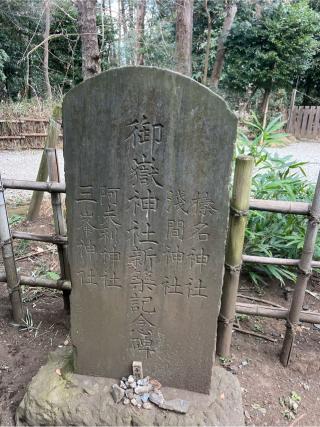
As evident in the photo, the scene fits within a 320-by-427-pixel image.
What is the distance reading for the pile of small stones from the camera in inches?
67.4

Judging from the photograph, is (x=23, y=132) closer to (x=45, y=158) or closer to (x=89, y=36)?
(x=89, y=36)

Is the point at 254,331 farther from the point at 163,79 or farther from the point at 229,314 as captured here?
the point at 163,79

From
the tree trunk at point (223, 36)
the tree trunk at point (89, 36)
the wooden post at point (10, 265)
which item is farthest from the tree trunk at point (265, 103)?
the wooden post at point (10, 265)

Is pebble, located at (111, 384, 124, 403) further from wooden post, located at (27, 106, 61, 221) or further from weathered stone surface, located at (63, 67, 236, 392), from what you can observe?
wooden post, located at (27, 106, 61, 221)

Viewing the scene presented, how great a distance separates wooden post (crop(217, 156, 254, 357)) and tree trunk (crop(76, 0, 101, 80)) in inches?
107

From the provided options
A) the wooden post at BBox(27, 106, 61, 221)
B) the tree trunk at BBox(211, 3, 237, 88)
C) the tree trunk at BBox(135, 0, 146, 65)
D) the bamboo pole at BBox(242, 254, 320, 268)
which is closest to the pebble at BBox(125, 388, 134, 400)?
the bamboo pole at BBox(242, 254, 320, 268)

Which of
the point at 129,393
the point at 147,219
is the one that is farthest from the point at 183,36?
the point at 129,393

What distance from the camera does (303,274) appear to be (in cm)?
194

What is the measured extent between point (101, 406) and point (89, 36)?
144 inches

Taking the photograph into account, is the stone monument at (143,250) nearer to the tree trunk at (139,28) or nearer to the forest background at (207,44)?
the forest background at (207,44)

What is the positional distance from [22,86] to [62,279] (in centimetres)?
1248

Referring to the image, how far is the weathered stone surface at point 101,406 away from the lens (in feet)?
5.45

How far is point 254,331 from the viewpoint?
2434mm

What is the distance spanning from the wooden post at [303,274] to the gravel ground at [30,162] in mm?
3876
